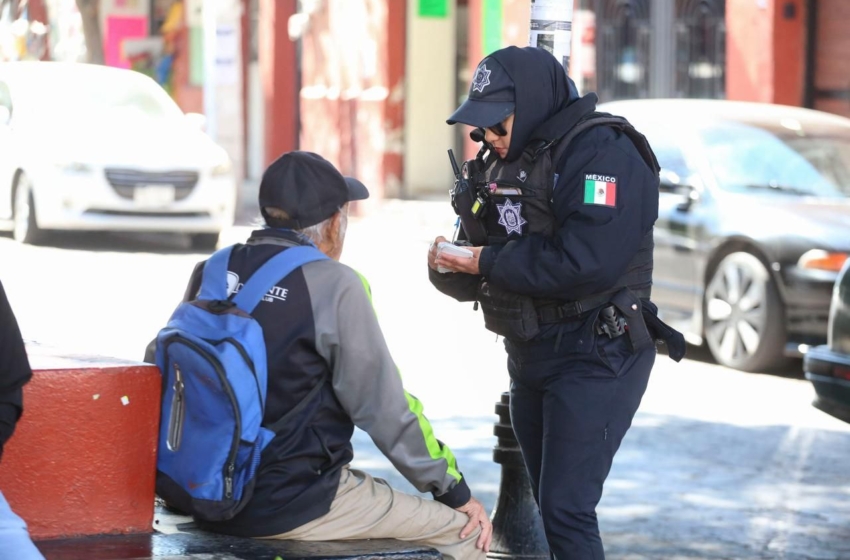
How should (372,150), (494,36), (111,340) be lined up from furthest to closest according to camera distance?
(372,150), (494,36), (111,340)

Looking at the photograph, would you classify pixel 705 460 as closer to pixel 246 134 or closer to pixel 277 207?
pixel 277 207

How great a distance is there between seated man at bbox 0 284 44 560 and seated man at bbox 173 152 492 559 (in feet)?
2.33

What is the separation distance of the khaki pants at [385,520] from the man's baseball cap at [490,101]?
99 cm

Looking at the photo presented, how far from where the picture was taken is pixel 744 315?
31.8 feet

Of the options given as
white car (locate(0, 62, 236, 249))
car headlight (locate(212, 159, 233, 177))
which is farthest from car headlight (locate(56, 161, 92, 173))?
car headlight (locate(212, 159, 233, 177))

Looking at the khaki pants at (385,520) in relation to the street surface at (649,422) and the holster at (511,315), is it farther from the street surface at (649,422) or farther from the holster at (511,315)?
the street surface at (649,422)

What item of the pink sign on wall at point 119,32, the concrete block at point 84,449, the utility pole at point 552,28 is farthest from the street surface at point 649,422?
the pink sign on wall at point 119,32

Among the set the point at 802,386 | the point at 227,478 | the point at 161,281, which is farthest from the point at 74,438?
the point at 161,281

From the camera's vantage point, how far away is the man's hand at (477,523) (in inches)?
165

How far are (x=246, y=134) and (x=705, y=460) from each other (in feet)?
63.1

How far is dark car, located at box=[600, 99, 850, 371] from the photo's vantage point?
371 inches

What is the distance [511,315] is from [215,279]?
0.84 meters

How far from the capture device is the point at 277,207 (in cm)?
409

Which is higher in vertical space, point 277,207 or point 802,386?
point 277,207
